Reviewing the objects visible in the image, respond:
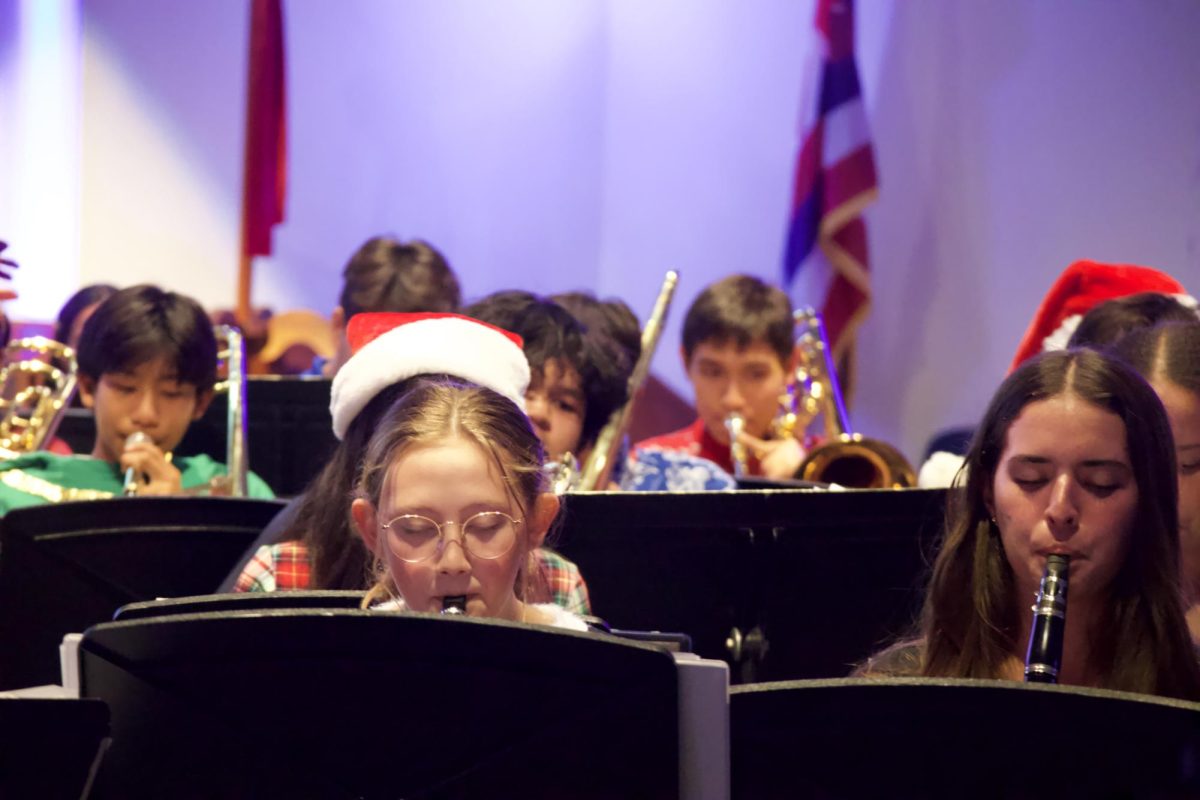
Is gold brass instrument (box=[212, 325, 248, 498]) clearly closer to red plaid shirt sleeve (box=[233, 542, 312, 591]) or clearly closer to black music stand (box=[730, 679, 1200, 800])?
red plaid shirt sleeve (box=[233, 542, 312, 591])

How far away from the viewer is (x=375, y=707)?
1.04 m

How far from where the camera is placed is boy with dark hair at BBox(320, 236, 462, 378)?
3.51 m

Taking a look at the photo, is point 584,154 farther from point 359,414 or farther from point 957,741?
point 957,741

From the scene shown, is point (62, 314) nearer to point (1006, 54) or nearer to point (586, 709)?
point (1006, 54)

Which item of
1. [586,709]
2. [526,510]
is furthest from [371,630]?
[526,510]

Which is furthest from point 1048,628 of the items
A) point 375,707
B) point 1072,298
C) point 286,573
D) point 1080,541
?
point 1072,298

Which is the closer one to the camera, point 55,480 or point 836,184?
point 55,480

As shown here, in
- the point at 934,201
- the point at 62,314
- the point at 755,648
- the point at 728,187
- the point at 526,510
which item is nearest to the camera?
the point at 526,510

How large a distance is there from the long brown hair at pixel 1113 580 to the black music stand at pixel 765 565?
503 millimetres

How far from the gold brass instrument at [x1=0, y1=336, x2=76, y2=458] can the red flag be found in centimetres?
223

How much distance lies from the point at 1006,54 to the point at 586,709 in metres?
3.52

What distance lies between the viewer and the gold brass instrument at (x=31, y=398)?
3110mm

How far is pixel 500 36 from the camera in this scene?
593 cm

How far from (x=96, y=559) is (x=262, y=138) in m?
3.75
